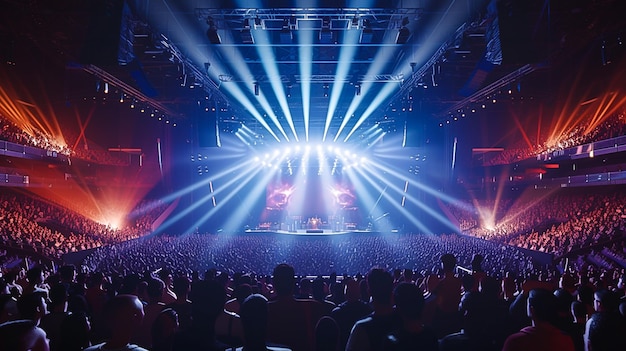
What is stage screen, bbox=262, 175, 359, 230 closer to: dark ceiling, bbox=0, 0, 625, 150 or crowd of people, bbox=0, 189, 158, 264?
dark ceiling, bbox=0, 0, 625, 150

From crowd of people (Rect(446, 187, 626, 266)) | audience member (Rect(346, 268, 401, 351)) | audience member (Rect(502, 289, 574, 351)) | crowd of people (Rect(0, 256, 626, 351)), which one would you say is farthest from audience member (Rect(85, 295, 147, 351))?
crowd of people (Rect(446, 187, 626, 266))

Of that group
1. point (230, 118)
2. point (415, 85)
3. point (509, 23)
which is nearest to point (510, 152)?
A: point (415, 85)

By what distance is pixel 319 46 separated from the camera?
66.0 ft

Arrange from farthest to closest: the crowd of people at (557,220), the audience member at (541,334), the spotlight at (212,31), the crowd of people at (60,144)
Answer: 1. the crowd of people at (60,144)
2. the crowd of people at (557,220)
3. the spotlight at (212,31)
4. the audience member at (541,334)

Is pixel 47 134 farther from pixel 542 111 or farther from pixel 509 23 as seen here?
pixel 542 111

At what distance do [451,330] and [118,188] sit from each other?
30175 millimetres

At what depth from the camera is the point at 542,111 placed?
2909 centimetres

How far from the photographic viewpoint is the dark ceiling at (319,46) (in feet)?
36.5

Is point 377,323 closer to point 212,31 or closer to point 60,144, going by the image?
point 212,31

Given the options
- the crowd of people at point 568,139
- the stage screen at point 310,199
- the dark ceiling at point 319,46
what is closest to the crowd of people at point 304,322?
the dark ceiling at point 319,46

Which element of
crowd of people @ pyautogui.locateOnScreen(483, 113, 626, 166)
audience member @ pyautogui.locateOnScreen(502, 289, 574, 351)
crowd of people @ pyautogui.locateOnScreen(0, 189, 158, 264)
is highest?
crowd of people @ pyautogui.locateOnScreen(483, 113, 626, 166)

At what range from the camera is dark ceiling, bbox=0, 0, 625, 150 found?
36.5ft

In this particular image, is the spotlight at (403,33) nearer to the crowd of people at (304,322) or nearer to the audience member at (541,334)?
the crowd of people at (304,322)

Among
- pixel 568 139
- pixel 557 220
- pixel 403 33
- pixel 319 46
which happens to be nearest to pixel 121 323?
pixel 403 33
